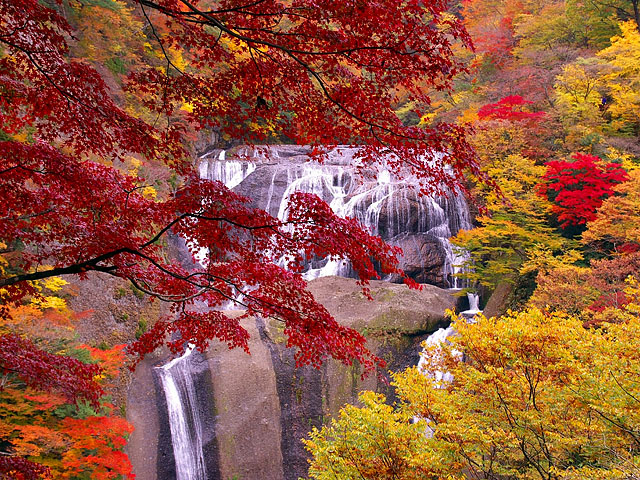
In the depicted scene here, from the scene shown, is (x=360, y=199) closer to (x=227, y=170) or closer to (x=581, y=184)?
(x=227, y=170)

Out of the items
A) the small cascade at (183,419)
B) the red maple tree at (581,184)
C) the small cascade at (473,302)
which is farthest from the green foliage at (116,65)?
the red maple tree at (581,184)

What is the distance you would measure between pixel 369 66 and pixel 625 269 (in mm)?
8237

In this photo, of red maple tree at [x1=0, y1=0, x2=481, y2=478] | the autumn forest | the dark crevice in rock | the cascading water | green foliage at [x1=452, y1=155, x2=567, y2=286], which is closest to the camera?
red maple tree at [x1=0, y1=0, x2=481, y2=478]

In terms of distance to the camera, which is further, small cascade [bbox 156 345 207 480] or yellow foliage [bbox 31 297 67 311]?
small cascade [bbox 156 345 207 480]

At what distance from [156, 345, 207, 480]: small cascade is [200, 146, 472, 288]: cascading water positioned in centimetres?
615

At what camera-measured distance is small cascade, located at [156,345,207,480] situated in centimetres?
1061

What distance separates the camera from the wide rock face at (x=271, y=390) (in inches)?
423

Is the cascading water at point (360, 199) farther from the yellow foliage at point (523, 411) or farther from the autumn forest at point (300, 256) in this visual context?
the yellow foliage at point (523, 411)

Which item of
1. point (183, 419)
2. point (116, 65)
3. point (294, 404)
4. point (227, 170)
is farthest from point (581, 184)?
point (116, 65)

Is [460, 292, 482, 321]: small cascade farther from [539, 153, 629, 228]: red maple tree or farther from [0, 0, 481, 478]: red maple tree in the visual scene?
[0, 0, 481, 478]: red maple tree

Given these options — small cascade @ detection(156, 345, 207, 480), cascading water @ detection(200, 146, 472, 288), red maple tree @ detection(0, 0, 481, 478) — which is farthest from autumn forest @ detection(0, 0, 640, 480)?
cascading water @ detection(200, 146, 472, 288)

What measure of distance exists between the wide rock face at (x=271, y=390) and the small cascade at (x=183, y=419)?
0.18 m

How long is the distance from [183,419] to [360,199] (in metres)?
10.3

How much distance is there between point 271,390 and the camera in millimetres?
11945
